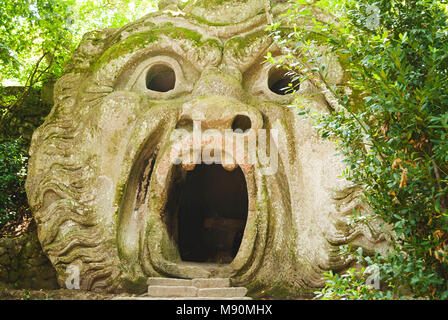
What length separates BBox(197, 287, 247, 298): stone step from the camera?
4.02 metres

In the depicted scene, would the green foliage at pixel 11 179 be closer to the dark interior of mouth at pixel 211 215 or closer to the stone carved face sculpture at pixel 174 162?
the stone carved face sculpture at pixel 174 162

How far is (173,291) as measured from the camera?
4102 millimetres

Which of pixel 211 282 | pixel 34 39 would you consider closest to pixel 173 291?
pixel 211 282

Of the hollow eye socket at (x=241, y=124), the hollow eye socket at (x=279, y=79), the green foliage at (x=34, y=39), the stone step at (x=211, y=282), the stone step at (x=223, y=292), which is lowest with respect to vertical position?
the stone step at (x=223, y=292)

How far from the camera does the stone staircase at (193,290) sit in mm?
4013

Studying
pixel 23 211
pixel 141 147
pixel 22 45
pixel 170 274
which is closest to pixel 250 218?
pixel 170 274

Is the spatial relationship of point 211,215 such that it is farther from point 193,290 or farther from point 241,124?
point 193,290

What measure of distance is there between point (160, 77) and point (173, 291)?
3.09 meters

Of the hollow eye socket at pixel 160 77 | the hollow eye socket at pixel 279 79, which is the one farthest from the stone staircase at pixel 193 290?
the hollow eye socket at pixel 160 77

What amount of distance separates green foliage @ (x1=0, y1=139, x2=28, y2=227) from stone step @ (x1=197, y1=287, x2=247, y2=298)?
3.23 meters

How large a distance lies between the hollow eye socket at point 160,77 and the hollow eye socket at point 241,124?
134 cm

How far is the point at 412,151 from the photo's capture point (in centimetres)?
251

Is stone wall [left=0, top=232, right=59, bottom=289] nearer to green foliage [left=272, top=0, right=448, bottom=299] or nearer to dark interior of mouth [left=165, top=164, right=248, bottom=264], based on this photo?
dark interior of mouth [left=165, top=164, right=248, bottom=264]
